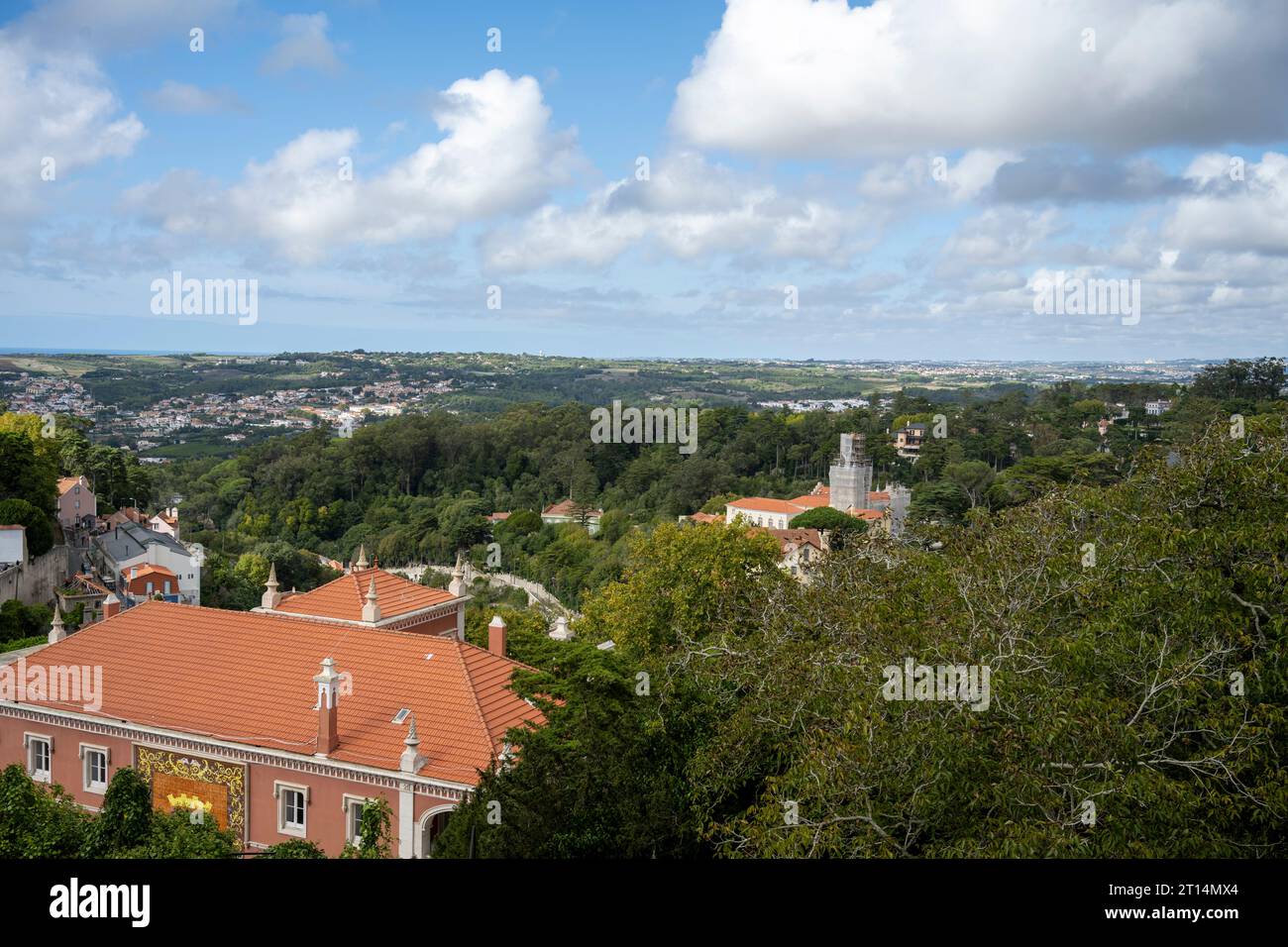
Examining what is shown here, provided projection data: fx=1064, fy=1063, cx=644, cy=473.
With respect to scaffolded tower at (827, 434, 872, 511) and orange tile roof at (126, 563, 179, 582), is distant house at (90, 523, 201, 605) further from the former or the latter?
scaffolded tower at (827, 434, 872, 511)

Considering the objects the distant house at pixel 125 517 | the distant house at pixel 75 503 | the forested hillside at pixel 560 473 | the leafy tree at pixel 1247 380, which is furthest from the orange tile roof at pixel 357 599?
the leafy tree at pixel 1247 380

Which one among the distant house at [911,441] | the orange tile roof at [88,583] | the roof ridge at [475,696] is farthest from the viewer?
the distant house at [911,441]

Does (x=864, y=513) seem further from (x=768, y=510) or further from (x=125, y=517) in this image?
(x=125, y=517)

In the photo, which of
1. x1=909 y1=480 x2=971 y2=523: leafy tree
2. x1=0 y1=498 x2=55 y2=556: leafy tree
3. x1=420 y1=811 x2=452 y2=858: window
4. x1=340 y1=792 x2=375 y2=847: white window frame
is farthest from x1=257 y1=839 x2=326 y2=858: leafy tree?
x1=909 y1=480 x2=971 y2=523: leafy tree

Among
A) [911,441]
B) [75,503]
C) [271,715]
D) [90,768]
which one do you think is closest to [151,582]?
[75,503]

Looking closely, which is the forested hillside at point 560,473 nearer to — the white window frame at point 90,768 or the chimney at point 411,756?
the white window frame at point 90,768
